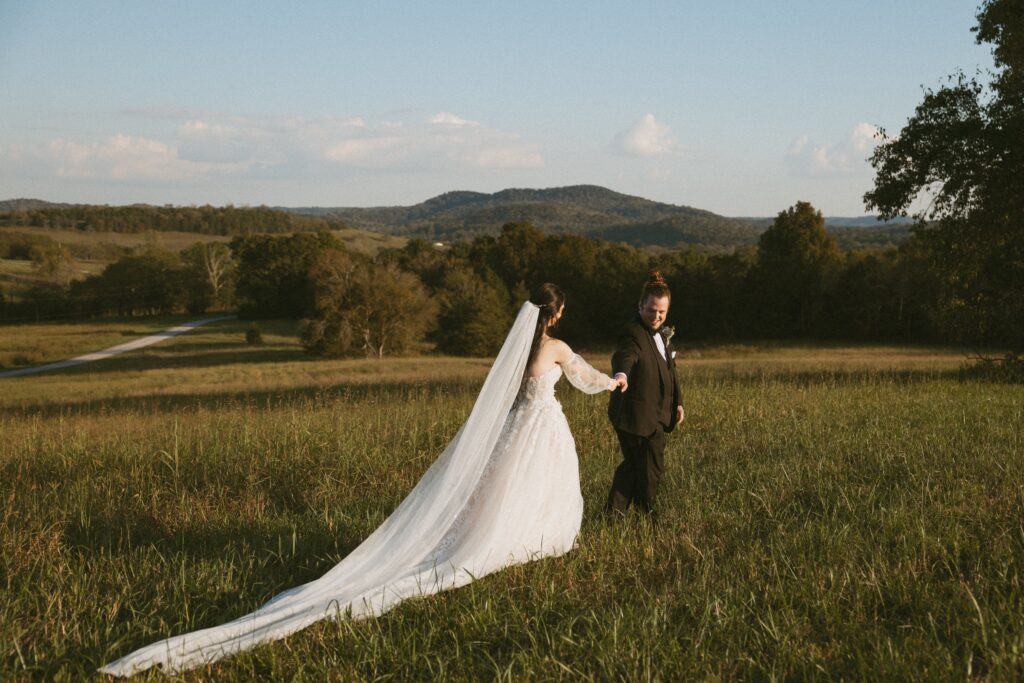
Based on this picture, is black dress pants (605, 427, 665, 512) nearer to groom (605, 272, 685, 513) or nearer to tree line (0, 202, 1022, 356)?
groom (605, 272, 685, 513)

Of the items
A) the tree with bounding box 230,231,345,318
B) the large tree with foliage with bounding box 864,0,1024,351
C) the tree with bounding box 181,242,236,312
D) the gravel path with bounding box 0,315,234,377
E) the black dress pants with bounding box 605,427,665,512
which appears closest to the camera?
the black dress pants with bounding box 605,427,665,512

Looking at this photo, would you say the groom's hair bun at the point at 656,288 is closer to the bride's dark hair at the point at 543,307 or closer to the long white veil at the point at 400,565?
the bride's dark hair at the point at 543,307

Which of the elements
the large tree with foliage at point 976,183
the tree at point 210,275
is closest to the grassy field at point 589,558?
the large tree with foliage at point 976,183

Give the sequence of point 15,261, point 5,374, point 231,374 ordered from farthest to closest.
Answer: point 15,261
point 5,374
point 231,374

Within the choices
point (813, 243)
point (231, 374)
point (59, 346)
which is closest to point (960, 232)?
point (231, 374)

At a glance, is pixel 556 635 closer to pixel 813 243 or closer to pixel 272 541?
pixel 272 541

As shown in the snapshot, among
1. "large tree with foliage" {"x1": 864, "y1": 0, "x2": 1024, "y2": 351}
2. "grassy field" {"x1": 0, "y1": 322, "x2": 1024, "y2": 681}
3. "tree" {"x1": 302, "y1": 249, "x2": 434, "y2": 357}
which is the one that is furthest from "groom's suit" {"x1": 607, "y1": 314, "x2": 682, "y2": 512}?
"tree" {"x1": 302, "y1": 249, "x2": 434, "y2": 357}

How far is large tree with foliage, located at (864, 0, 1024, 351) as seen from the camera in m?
16.7

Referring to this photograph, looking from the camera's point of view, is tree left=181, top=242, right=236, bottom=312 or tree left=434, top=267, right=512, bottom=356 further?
tree left=181, top=242, right=236, bottom=312

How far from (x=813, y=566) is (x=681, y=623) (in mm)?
1213

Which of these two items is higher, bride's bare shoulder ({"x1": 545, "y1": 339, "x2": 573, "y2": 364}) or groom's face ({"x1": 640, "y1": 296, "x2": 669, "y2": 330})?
groom's face ({"x1": 640, "y1": 296, "x2": 669, "y2": 330})

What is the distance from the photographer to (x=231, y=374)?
147ft

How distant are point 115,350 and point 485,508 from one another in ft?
232

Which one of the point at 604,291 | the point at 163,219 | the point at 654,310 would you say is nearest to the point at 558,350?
the point at 654,310
